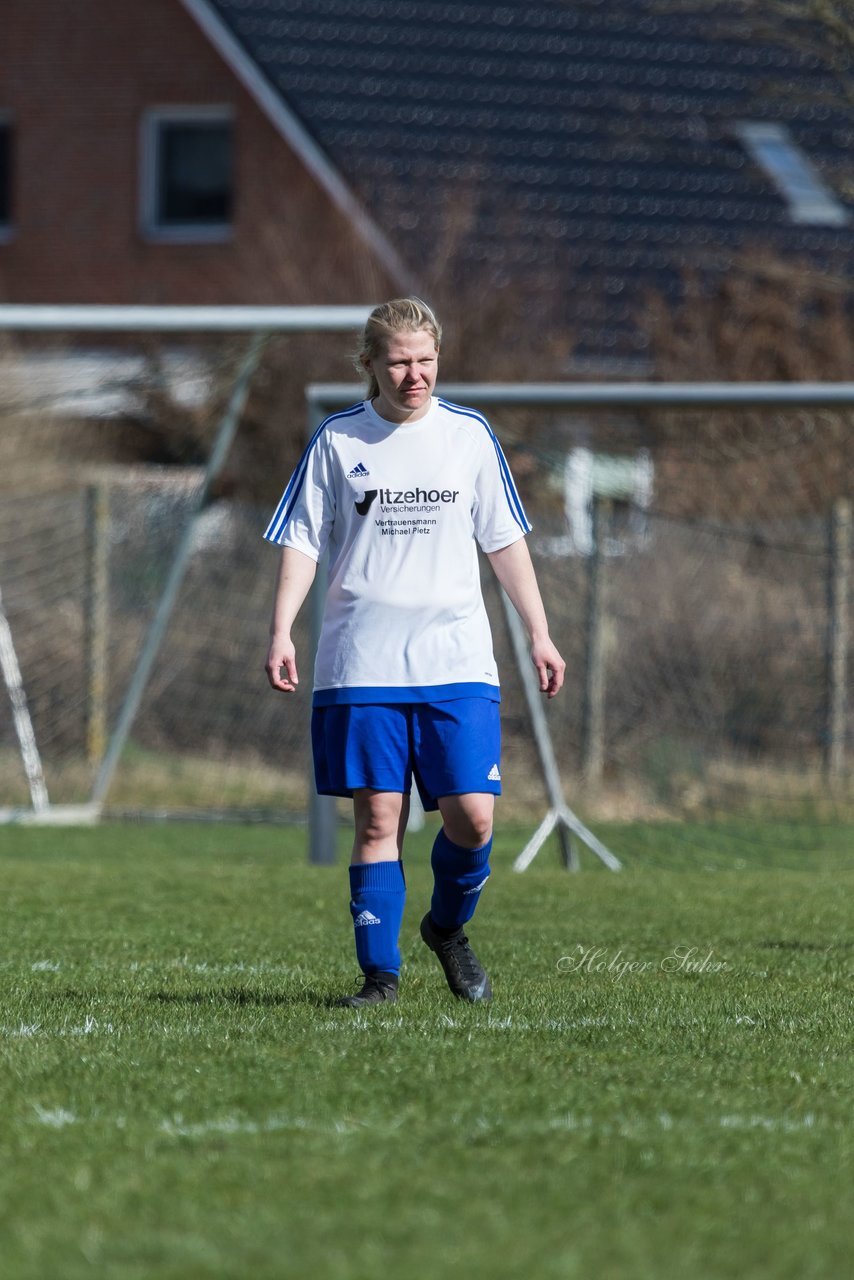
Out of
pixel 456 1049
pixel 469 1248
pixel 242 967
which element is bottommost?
pixel 242 967

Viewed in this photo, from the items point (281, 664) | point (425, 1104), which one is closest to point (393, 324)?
point (281, 664)

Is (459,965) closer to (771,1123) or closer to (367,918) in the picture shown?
(367,918)

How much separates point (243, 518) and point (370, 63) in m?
11.6

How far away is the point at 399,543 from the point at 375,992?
1108 millimetres

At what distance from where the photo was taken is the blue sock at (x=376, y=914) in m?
5.11

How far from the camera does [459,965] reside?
5246mm

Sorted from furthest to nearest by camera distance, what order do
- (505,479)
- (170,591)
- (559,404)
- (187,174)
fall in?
(187,174) < (170,591) < (559,404) < (505,479)

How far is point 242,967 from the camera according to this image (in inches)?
233

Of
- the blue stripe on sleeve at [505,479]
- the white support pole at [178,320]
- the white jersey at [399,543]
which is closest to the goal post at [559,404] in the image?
the white support pole at [178,320]

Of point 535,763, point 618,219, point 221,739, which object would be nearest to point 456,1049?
point 535,763

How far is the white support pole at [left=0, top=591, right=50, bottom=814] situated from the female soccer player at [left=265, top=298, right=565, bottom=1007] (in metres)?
6.11

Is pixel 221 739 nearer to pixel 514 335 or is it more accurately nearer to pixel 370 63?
pixel 514 335

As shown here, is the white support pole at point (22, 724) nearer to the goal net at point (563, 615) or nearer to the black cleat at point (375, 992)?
the goal net at point (563, 615)

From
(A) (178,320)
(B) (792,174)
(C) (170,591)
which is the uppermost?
(B) (792,174)
